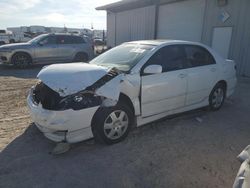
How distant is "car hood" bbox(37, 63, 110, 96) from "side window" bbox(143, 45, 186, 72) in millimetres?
939

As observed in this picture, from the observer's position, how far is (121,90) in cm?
364

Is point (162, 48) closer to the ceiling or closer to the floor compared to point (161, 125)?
closer to the ceiling

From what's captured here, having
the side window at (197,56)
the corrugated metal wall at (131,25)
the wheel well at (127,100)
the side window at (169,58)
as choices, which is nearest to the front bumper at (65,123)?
the wheel well at (127,100)

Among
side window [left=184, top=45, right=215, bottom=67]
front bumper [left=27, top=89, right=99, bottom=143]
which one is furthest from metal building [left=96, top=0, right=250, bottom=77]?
front bumper [left=27, top=89, right=99, bottom=143]

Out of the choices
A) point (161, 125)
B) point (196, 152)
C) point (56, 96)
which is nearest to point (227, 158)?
point (196, 152)

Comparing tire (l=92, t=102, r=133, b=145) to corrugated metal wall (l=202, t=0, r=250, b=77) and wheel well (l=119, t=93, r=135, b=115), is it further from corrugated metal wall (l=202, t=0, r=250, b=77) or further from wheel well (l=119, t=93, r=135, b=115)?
corrugated metal wall (l=202, t=0, r=250, b=77)

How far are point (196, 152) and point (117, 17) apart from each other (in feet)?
52.8

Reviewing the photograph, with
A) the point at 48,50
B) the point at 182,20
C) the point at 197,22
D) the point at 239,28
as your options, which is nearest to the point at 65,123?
the point at 239,28

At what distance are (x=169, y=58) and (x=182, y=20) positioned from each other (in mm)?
8663

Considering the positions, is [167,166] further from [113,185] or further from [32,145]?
[32,145]

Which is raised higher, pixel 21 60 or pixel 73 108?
pixel 73 108

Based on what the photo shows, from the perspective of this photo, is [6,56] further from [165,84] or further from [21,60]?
[165,84]

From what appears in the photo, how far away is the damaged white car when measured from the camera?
129 inches

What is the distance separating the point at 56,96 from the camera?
11.0 ft
